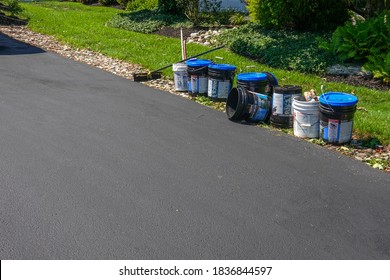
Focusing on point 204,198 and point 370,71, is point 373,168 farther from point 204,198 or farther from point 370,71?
point 370,71

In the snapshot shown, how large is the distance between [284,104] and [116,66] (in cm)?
571

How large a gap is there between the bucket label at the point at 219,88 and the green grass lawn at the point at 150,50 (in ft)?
4.93

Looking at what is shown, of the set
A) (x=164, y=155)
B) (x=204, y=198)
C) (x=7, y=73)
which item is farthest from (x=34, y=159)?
(x=7, y=73)

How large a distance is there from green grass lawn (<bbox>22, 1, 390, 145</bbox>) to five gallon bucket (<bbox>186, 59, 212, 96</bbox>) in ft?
5.17

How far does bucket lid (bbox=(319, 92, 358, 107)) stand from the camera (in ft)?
22.4

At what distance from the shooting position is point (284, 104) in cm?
780

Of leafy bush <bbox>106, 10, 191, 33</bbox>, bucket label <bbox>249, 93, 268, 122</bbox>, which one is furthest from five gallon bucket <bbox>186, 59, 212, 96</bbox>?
leafy bush <bbox>106, 10, 191, 33</bbox>

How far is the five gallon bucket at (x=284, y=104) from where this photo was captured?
7.77 metres

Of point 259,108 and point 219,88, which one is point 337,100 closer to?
point 259,108

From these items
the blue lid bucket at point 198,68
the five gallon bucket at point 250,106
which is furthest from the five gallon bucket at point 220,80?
the five gallon bucket at point 250,106

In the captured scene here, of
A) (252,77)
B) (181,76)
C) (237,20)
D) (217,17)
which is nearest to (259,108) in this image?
(252,77)

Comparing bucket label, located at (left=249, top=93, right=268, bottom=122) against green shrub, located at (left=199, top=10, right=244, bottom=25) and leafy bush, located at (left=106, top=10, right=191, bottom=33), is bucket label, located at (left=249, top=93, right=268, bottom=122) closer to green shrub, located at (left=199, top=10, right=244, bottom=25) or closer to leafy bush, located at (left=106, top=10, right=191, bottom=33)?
green shrub, located at (left=199, top=10, right=244, bottom=25)

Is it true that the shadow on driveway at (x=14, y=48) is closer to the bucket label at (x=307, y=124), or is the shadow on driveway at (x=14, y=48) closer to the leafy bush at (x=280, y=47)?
the leafy bush at (x=280, y=47)

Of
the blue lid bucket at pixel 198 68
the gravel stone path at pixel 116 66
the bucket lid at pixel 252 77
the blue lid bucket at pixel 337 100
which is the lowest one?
the gravel stone path at pixel 116 66
